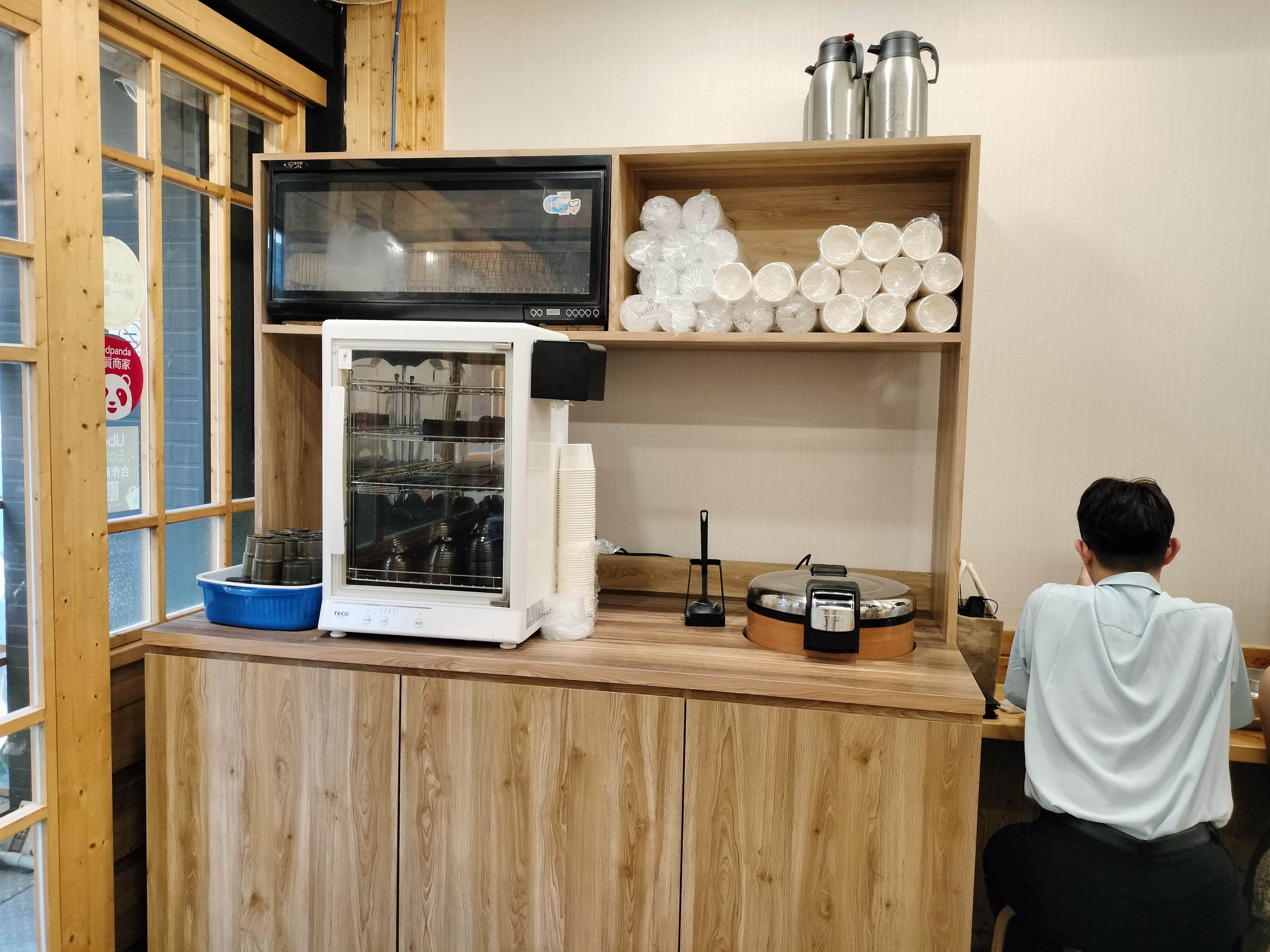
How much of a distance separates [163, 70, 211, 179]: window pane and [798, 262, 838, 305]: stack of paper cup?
64.5 inches

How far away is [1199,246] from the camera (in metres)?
2.30

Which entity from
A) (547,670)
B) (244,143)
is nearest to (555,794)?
(547,670)

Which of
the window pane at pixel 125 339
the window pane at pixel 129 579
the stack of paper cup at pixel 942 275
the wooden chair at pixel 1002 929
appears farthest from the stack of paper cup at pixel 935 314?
the window pane at pixel 129 579

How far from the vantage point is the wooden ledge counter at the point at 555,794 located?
1.78 metres

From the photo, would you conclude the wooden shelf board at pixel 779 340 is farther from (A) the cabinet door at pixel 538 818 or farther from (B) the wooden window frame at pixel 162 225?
(B) the wooden window frame at pixel 162 225

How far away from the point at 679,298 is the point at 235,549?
58.7 inches

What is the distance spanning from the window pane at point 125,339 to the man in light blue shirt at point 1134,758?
2154 millimetres

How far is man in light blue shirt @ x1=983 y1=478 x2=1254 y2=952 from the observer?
1.73 m

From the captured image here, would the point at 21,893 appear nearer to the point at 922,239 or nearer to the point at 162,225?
the point at 162,225

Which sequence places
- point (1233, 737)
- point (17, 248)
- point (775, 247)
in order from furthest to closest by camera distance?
point (775, 247)
point (1233, 737)
point (17, 248)

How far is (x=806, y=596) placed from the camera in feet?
6.50

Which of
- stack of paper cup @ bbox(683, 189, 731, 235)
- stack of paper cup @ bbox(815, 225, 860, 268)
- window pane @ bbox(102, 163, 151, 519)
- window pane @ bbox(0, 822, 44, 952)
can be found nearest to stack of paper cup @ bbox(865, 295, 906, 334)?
stack of paper cup @ bbox(815, 225, 860, 268)

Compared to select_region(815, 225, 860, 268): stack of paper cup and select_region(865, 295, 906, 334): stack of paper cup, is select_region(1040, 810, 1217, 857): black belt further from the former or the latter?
select_region(815, 225, 860, 268): stack of paper cup

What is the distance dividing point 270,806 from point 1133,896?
189 centimetres
